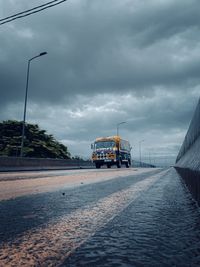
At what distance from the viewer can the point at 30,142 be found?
173ft

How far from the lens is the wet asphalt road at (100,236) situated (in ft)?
5.72

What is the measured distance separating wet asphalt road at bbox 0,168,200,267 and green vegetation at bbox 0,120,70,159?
45.5 m

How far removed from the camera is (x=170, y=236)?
2328mm

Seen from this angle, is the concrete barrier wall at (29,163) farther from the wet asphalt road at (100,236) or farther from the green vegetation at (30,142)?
the wet asphalt road at (100,236)

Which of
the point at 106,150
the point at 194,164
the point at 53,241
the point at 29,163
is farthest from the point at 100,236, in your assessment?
the point at 106,150

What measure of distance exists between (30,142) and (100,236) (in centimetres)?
5163

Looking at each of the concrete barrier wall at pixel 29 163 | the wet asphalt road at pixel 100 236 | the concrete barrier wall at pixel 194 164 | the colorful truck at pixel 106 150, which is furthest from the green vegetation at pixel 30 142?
the wet asphalt road at pixel 100 236

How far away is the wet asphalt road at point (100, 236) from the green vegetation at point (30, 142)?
45.5m

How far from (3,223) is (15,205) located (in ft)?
4.26

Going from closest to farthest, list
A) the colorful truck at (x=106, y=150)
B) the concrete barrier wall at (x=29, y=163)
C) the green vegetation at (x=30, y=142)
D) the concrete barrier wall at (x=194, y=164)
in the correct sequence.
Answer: the concrete barrier wall at (x=194, y=164) → the concrete barrier wall at (x=29, y=163) → the colorful truck at (x=106, y=150) → the green vegetation at (x=30, y=142)

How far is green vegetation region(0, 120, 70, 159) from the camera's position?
163 feet

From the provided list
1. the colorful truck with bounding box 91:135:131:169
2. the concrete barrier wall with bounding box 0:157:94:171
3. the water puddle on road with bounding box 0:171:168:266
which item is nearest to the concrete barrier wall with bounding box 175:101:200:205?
the water puddle on road with bounding box 0:171:168:266

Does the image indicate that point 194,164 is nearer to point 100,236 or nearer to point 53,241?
point 100,236

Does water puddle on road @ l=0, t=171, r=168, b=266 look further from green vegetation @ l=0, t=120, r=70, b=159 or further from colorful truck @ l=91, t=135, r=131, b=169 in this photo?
green vegetation @ l=0, t=120, r=70, b=159
